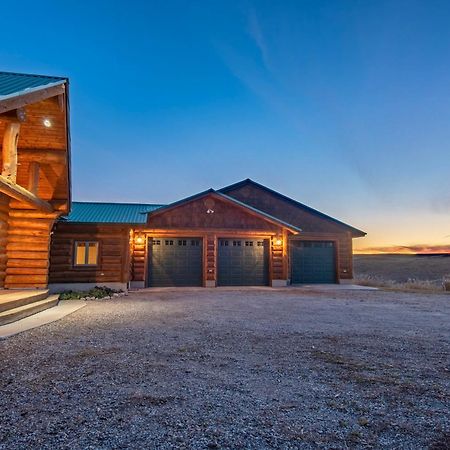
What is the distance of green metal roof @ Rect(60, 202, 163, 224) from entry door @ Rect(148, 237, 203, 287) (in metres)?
1.84

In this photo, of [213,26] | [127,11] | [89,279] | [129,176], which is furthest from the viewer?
[129,176]

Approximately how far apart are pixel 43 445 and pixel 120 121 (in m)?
38.8

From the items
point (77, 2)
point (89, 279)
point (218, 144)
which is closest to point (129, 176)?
point (218, 144)

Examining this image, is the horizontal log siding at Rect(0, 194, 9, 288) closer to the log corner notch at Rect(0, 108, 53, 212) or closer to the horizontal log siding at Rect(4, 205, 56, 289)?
the horizontal log siding at Rect(4, 205, 56, 289)

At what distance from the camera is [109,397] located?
8.80 feet

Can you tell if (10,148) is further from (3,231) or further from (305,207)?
(305,207)

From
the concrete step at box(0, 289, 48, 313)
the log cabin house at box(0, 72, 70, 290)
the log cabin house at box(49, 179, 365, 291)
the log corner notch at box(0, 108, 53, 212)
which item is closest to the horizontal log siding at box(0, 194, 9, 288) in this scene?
the log cabin house at box(0, 72, 70, 290)

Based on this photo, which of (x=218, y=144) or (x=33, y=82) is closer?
(x=33, y=82)

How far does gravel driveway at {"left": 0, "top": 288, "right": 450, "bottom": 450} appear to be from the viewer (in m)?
2.06

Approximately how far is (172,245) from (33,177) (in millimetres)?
8092

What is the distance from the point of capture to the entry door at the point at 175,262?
15.5 m

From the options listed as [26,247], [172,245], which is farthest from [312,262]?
[26,247]

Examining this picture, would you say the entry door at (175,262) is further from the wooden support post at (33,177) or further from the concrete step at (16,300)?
the wooden support post at (33,177)

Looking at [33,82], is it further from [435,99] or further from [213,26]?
[435,99]
